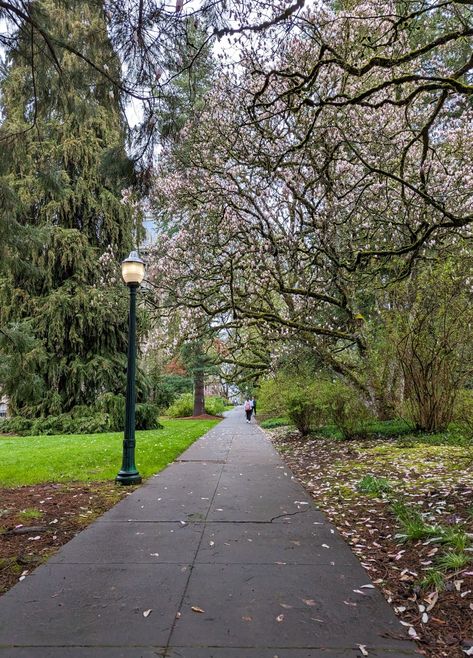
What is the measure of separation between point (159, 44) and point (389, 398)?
969cm

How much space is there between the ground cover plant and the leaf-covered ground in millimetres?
2598

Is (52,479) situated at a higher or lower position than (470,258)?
lower

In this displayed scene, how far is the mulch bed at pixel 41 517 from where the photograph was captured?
149 inches

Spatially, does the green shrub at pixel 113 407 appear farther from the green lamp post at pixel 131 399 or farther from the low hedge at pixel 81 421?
the green lamp post at pixel 131 399

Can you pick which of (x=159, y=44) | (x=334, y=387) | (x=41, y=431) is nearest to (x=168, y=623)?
(x=159, y=44)

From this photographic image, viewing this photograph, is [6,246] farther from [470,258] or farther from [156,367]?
[156,367]

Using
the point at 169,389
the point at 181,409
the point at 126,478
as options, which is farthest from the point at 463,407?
the point at 169,389

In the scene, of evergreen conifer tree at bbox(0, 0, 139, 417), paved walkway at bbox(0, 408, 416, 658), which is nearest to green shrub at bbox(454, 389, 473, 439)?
paved walkway at bbox(0, 408, 416, 658)

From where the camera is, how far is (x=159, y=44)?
15.9 ft

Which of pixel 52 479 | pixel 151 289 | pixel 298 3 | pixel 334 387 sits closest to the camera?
pixel 298 3

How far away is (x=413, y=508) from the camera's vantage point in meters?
4.89

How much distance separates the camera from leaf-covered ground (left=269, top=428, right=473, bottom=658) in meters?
2.76

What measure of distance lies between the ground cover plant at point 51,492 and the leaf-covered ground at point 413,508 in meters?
2.60

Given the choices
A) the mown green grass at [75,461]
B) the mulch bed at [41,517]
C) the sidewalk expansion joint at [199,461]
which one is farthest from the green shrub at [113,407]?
the mulch bed at [41,517]
